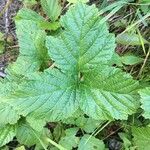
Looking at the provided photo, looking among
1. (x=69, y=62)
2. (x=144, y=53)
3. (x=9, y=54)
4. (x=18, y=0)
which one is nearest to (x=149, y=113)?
(x=69, y=62)

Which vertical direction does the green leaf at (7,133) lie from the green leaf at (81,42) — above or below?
below

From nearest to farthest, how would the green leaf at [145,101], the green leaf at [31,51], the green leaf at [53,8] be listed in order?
the green leaf at [145,101] < the green leaf at [31,51] < the green leaf at [53,8]

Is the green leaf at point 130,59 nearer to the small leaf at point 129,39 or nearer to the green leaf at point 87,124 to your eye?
the small leaf at point 129,39

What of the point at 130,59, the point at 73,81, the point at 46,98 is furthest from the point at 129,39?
the point at 46,98

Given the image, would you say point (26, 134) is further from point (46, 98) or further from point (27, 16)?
point (27, 16)

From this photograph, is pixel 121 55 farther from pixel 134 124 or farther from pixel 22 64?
pixel 22 64

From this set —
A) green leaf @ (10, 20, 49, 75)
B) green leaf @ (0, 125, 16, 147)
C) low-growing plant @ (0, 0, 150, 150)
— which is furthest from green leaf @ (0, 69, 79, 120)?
green leaf @ (0, 125, 16, 147)

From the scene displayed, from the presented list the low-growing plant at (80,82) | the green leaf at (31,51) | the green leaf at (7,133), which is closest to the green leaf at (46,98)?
the low-growing plant at (80,82)
